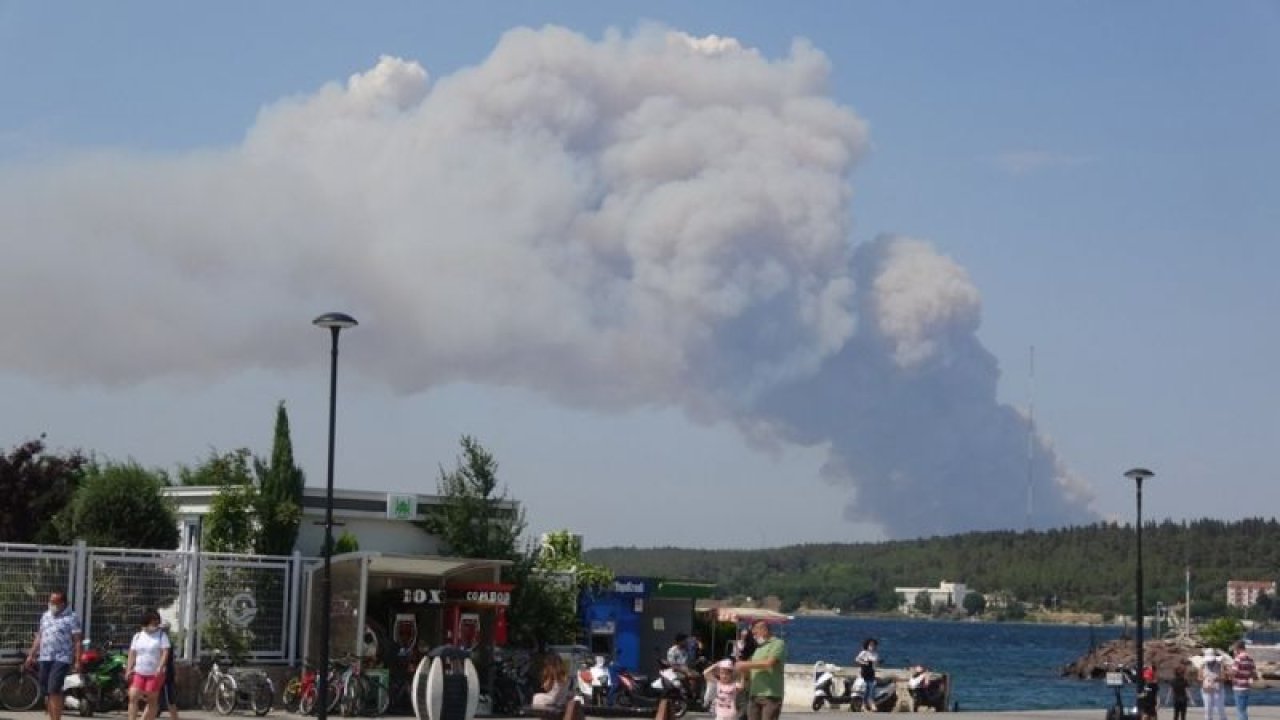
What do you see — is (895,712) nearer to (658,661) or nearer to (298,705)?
(658,661)

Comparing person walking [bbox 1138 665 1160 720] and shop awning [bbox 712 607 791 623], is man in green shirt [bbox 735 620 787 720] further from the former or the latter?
shop awning [bbox 712 607 791 623]

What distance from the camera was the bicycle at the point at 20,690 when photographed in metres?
29.2

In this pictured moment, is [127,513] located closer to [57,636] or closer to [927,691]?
[57,636]

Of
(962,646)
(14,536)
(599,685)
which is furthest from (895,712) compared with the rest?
(962,646)

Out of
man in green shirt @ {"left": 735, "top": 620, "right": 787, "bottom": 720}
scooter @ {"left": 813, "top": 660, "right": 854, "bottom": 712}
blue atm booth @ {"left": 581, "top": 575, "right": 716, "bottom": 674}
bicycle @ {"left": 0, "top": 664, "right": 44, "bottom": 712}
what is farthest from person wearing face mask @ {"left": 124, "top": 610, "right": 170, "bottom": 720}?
scooter @ {"left": 813, "top": 660, "right": 854, "bottom": 712}

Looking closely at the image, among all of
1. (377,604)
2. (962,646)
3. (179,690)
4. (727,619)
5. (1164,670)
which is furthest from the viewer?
Answer: (962,646)

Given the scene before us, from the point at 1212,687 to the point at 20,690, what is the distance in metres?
21.8

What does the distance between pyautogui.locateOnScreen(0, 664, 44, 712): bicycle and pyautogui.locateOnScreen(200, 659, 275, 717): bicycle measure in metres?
2.94

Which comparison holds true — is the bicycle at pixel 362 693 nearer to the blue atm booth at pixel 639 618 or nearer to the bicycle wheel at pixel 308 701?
the bicycle wheel at pixel 308 701

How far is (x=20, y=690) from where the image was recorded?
2938 centimetres

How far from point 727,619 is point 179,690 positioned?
18.5 metres

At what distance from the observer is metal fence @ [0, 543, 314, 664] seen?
3014cm

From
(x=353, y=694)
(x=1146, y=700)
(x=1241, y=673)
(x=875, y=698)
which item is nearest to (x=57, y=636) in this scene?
(x=353, y=694)

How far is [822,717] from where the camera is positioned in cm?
3675
